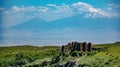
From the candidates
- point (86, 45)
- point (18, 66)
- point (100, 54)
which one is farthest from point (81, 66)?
point (18, 66)

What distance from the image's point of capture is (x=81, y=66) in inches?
2008

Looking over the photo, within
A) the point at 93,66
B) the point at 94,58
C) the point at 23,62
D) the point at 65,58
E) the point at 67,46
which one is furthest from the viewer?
the point at 23,62

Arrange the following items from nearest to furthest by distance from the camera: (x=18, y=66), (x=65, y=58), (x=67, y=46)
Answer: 1. (x=65, y=58)
2. (x=67, y=46)
3. (x=18, y=66)

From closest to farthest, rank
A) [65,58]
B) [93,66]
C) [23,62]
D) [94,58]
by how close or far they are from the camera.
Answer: [93,66]
[94,58]
[65,58]
[23,62]

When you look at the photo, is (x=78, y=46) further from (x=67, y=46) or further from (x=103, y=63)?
(x=103, y=63)

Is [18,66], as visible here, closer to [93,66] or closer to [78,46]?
[78,46]

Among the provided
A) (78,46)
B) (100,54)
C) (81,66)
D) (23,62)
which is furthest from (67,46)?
(23,62)

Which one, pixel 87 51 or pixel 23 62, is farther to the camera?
pixel 23 62

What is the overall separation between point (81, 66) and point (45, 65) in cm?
1295

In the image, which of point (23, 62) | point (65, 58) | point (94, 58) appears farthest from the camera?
point (23, 62)

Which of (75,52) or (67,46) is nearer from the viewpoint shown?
(75,52)

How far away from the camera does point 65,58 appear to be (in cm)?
5888

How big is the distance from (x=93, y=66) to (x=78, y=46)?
11.4 m

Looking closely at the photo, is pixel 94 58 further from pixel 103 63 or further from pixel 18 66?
pixel 18 66
